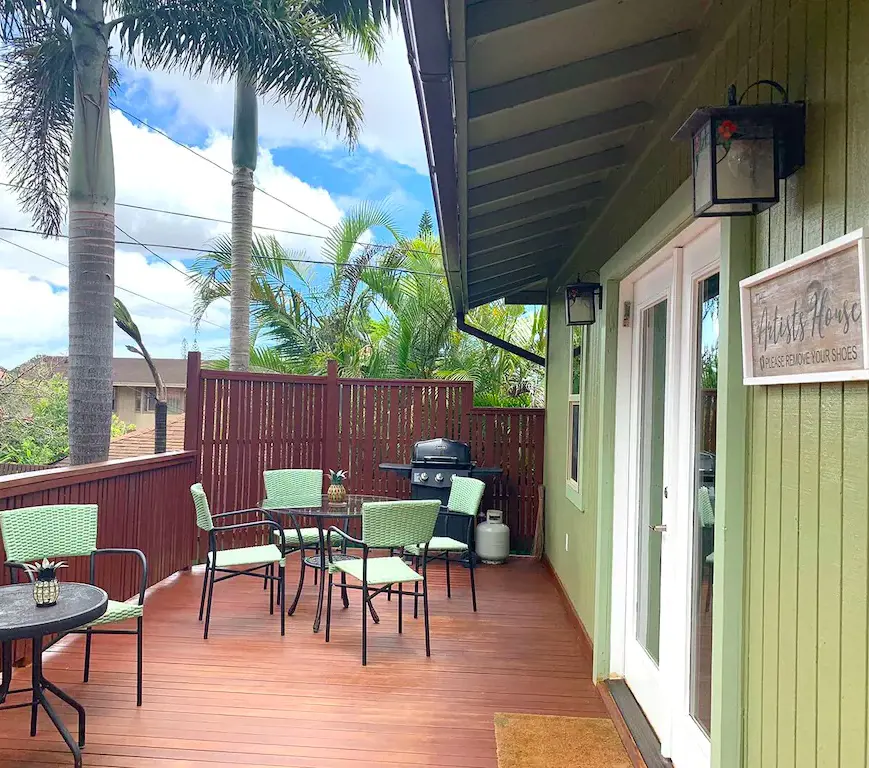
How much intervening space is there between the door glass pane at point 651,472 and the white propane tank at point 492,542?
118 inches

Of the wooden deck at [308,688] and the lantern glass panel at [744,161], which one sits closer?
the lantern glass panel at [744,161]

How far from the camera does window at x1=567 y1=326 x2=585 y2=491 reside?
4609 mm

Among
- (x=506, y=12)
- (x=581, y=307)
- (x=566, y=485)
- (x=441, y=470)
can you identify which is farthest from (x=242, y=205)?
(x=506, y=12)

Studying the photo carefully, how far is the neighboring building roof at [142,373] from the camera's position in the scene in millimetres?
26031

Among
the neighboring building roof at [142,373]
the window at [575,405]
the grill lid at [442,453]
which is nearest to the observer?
the window at [575,405]

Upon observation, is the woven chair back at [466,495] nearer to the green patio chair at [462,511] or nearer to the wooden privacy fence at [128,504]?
the green patio chair at [462,511]

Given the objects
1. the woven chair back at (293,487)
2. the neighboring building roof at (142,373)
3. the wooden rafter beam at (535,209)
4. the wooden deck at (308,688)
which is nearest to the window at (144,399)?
the neighboring building roof at (142,373)

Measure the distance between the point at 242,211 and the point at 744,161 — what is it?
25.2ft

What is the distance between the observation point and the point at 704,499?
7.77 ft

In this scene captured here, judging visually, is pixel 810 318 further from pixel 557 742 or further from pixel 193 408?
pixel 193 408

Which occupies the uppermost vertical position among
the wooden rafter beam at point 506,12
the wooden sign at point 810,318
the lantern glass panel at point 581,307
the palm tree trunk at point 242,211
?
the palm tree trunk at point 242,211

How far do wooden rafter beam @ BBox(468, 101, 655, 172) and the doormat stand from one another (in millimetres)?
2405

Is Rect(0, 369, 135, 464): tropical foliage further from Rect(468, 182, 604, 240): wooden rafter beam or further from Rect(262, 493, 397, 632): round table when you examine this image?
Rect(468, 182, 604, 240): wooden rafter beam

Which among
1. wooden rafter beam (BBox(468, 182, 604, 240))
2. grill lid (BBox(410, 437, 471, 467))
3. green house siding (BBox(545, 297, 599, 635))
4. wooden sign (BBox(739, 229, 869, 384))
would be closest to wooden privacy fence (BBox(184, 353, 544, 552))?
green house siding (BBox(545, 297, 599, 635))
